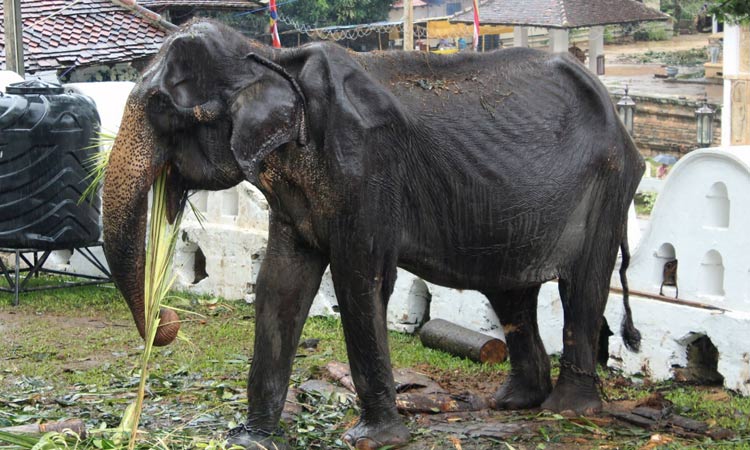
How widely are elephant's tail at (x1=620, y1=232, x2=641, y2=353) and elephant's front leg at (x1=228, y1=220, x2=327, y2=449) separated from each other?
6.64 feet

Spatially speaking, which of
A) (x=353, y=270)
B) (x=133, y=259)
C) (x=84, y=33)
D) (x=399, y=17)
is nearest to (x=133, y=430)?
(x=133, y=259)

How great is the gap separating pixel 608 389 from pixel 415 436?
177 centimetres

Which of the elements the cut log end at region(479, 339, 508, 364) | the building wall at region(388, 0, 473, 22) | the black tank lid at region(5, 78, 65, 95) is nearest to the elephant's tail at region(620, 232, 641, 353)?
the cut log end at region(479, 339, 508, 364)

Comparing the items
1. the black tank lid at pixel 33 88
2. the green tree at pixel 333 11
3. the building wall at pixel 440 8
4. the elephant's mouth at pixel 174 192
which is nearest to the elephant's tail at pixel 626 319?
the elephant's mouth at pixel 174 192

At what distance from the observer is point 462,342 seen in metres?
8.66

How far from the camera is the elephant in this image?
591 cm

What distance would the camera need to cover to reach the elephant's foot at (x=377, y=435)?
249 inches

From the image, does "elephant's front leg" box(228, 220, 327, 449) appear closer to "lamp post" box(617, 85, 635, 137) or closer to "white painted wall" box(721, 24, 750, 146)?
"white painted wall" box(721, 24, 750, 146)

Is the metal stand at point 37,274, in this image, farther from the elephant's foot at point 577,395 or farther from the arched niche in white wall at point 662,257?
the elephant's foot at point 577,395

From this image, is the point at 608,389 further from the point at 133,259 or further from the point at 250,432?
the point at 133,259

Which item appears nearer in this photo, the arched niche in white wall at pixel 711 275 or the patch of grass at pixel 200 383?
the patch of grass at pixel 200 383

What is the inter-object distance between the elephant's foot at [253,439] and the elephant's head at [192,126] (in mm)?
791

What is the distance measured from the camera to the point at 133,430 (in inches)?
228

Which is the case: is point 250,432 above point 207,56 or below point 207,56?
below
